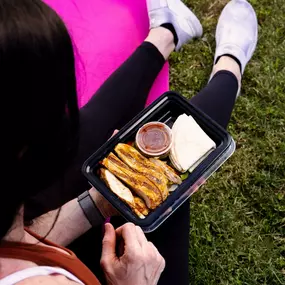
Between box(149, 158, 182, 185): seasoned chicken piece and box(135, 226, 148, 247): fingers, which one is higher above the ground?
box(135, 226, 148, 247): fingers

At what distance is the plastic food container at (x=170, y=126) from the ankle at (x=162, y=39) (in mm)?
330

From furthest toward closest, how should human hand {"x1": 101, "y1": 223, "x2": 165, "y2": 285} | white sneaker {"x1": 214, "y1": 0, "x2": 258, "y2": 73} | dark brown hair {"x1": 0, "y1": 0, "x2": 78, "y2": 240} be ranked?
white sneaker {"x1": 214, "y1": 0, "x2": 258, "y2": 73}, human hand {"x1": 101, "y1": 223, "x2": 165, "y2": 285}, dark brown hair {"x1": 0, "y1": 0, "x2": 78, "y2": 240}

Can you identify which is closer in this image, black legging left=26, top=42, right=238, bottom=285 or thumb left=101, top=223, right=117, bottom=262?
thumb left=101, top=223, right=117, bottom=262

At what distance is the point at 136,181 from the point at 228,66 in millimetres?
804

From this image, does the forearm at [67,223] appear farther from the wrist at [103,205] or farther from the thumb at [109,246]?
the thumb at [109,246]

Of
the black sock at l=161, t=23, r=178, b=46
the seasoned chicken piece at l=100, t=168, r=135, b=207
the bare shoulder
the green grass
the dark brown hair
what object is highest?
the dark brown hair

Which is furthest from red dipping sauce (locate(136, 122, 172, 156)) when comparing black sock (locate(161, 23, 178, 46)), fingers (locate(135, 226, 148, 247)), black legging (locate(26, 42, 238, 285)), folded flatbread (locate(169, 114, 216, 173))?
black sock (locate(161, 23, 178, 46))

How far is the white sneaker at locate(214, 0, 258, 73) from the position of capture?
212 centimetres

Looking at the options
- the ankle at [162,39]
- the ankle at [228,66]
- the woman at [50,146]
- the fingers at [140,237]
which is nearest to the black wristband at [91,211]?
the woman at [50,146]

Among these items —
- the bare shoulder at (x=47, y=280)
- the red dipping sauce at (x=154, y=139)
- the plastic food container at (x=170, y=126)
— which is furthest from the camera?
the red dipping sauce at (x=154, y=139)

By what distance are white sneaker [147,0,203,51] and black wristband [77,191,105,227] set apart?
864mm

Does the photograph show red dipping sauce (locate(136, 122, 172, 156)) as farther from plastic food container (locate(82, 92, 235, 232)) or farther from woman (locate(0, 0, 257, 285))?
woman (locate(0, 0, 257, 285))

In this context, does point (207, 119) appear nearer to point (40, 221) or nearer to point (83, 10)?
point (40, 221)

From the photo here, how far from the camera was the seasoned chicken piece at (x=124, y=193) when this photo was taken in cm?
146
